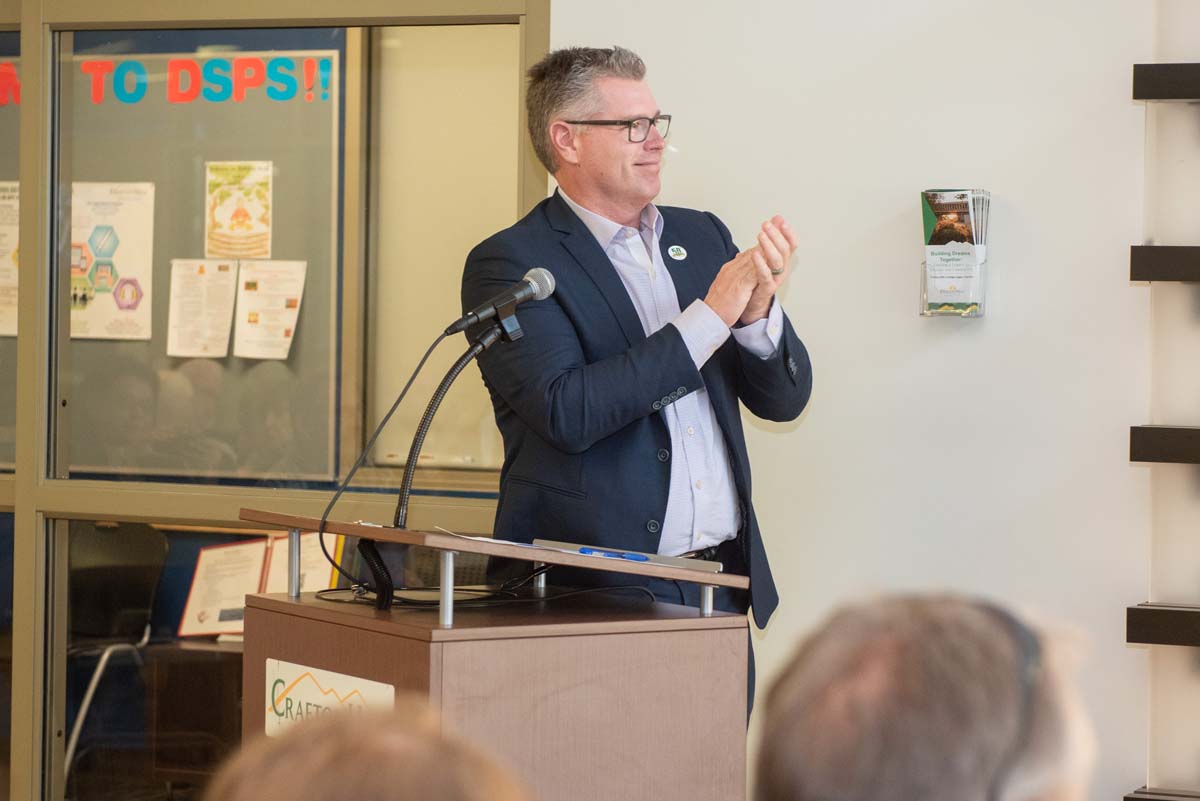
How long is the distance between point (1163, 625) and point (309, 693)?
66.6 inches

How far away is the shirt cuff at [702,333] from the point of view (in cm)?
229

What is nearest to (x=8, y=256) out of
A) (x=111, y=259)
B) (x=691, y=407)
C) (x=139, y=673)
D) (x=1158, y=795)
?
(x=111, y=259)

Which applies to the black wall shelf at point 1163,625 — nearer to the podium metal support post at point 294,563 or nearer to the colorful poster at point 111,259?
the podium metal support post at point 294,563

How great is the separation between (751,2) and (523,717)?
6.10ft

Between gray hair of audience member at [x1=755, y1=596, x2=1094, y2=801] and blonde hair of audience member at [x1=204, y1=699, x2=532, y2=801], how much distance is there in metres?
0.16

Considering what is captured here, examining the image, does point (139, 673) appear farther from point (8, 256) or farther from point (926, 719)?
point (926, 719)

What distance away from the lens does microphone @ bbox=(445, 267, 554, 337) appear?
2059mm

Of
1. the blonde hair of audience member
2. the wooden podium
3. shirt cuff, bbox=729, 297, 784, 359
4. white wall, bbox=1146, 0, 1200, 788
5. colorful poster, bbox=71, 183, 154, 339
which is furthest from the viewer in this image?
colorful poster, bbox=71, 183, 154, 339

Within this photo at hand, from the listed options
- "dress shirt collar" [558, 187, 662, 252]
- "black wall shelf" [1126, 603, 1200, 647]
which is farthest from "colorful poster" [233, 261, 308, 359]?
"black wall shelf" [1126, 603, 1200, 647]

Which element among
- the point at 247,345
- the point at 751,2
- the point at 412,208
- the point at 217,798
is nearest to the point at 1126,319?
the point at 751,2

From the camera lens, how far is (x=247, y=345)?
11.7ft

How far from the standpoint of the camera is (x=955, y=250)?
292 centimetres

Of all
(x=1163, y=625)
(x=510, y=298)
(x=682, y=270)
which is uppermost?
(x=682, y=270)

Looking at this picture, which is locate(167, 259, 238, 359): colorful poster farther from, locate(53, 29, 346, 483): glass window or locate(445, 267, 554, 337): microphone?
locate(445, 267, 554, 337): microphone
